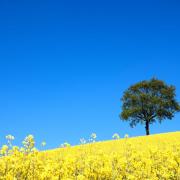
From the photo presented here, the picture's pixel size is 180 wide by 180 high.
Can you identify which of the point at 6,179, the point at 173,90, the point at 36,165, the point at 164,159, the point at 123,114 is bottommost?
the point at 6,179

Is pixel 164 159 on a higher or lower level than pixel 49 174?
higher

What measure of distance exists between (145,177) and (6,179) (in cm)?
470

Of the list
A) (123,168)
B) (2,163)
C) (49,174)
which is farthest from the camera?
(123,168)

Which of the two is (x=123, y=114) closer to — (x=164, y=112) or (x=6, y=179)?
(x=164, y=112)

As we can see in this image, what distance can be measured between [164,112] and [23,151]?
5914 centimetres

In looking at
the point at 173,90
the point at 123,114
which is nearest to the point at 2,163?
the point at 123,114

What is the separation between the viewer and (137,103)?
69250 mm

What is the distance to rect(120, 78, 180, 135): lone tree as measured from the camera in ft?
225

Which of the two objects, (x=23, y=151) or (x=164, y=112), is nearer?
(x=23, y=151)

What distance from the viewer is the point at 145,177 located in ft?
37.4

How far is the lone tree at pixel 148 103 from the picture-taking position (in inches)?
2697

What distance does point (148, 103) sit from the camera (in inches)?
2707

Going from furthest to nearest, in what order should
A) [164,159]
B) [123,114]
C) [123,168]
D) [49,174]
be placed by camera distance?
[123,114], [164,159], [123,168], [49,174]

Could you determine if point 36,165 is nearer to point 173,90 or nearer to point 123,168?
point 123,168
